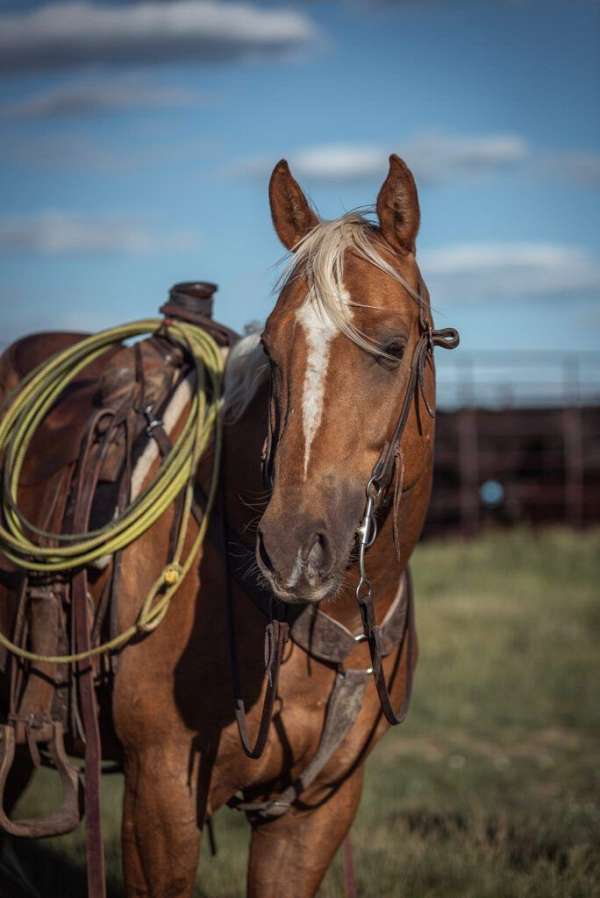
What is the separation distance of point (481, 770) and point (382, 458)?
4555 millimetres

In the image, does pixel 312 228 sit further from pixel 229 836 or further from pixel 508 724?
pixel 508 724

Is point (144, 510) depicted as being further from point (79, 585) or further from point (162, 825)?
point (162, 825)

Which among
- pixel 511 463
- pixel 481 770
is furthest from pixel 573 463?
pixel 481 770

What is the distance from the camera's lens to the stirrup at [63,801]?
2.90 m

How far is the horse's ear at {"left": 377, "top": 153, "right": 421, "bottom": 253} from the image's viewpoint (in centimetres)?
252

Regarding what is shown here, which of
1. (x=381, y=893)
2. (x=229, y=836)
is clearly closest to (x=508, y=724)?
(x=229, y=836)

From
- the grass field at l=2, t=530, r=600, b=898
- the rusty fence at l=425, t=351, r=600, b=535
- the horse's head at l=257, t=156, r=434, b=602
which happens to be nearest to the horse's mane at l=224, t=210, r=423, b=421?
the horse's head at l=257, t=156, r=434, b=602

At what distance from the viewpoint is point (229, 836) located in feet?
16.2

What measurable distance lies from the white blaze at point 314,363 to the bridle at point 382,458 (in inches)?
5.1

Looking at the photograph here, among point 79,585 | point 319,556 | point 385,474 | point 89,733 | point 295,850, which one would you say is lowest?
point 295,850

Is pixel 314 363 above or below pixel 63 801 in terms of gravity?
above

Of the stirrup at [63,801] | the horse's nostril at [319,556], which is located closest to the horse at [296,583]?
the horse's nostril at [319,556]

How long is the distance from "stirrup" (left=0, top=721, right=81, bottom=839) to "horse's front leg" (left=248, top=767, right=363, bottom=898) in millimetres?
550

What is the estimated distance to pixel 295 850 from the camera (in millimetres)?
2975
